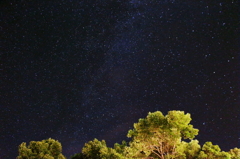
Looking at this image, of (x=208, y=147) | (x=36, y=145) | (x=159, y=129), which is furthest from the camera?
(x=36, y=145)

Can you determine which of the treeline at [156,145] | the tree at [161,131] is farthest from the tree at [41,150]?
the tree at [161,131]

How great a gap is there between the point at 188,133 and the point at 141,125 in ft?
9.44

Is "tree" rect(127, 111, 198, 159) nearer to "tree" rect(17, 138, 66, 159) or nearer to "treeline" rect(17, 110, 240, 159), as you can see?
"treeline" rect(17, 110, 240, 159)

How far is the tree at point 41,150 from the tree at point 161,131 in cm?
566

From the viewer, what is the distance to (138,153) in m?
13.0

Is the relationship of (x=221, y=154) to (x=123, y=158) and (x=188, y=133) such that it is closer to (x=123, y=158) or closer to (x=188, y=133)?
(x=188, y=133)

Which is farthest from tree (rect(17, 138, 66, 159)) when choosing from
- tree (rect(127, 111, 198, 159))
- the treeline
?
tree (rect(127, 111, 198, 159))

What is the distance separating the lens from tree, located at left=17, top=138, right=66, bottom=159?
43.6 ft

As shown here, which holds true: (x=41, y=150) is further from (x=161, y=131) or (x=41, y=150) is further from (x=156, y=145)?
(x=161, y=131)

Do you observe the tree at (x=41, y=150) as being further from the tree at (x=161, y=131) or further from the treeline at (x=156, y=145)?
the tree at (x=161, y=131)

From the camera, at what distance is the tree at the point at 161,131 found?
11.5 metres

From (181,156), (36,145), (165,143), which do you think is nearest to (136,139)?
(165,143)

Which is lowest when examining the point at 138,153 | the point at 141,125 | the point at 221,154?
the point at 221,154

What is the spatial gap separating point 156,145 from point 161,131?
5.05 feet
